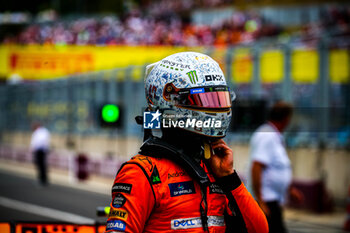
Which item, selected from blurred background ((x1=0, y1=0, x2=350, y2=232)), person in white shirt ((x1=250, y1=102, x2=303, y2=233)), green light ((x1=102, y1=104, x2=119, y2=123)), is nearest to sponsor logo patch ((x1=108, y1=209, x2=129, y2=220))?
blurred background ((x1=0, y1=0, x2=350, y2=232))

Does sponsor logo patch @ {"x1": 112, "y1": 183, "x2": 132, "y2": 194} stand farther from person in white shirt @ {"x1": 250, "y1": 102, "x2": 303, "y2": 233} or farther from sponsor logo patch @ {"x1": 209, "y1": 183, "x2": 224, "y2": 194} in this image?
person in white shirt @ {"x1": 250, "y1": 102, "x2": 303, "y2": 233}

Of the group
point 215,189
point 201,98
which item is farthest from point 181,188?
point 201,98

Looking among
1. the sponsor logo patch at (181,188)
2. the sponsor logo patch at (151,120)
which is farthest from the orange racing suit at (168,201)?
the sponsor logo patch at (151,120)

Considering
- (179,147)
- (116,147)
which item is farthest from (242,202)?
(116,147)

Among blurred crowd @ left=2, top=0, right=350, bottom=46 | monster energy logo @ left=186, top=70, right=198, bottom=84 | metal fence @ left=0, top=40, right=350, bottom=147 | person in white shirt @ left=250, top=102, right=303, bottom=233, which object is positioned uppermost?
blurred crowd @ left=2, top=0, right=350, bottom=46

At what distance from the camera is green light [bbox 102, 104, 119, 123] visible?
4434 millimetres

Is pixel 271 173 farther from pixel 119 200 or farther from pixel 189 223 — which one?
pixel 119 200

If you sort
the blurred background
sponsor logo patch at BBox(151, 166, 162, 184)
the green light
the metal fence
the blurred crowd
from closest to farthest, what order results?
sponsor logo patch at BBox(151, 166, 162, 184) → the green light → the blurred background → the metal fence → the blurred crowd

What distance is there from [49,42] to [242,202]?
3388 centimetres

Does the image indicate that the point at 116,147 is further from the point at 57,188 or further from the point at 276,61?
the point at 276,61

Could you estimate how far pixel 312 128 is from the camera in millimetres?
13172

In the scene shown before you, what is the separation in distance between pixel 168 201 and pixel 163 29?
3700 cm

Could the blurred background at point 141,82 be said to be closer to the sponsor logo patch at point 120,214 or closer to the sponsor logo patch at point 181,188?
the sponsor logo patch at point 181,188

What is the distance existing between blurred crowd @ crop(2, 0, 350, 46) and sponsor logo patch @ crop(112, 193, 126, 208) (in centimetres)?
2864
